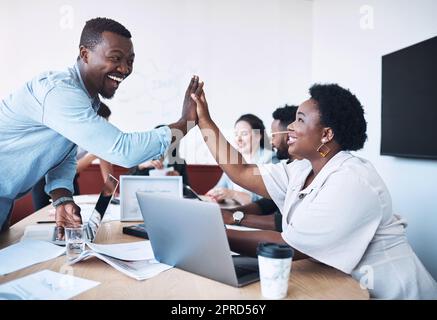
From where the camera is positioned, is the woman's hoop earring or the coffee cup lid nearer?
the coffee cup lid

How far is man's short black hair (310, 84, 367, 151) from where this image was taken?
1.54m

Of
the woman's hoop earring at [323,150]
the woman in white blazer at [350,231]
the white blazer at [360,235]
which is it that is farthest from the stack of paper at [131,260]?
the woman's hoop earring at [323,150]

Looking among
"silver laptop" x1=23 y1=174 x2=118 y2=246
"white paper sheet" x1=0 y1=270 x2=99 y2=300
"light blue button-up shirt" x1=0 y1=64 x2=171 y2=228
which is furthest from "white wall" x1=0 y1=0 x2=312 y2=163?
"white paper sheet" x1=0 y1=270 x2=99 y2=300

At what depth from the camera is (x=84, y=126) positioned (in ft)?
4.71

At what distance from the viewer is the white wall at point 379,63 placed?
8.64ft

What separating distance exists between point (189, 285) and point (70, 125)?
0.71 metres

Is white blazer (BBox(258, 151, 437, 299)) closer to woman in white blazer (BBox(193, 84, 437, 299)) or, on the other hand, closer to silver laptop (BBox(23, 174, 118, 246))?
woman in white blazer (BBox(193, 84, 437, 299))

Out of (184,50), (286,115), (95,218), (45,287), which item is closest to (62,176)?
(95,218)

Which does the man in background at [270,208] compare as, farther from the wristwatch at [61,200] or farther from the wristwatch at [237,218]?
the wristwatch at [61,200]

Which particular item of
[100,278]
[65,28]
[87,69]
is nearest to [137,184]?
[87,69]

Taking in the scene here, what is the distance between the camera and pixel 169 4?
160 inches

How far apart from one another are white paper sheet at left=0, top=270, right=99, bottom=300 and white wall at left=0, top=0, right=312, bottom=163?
121 inches

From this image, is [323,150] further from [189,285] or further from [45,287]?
[45,287]

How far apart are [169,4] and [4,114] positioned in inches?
111
